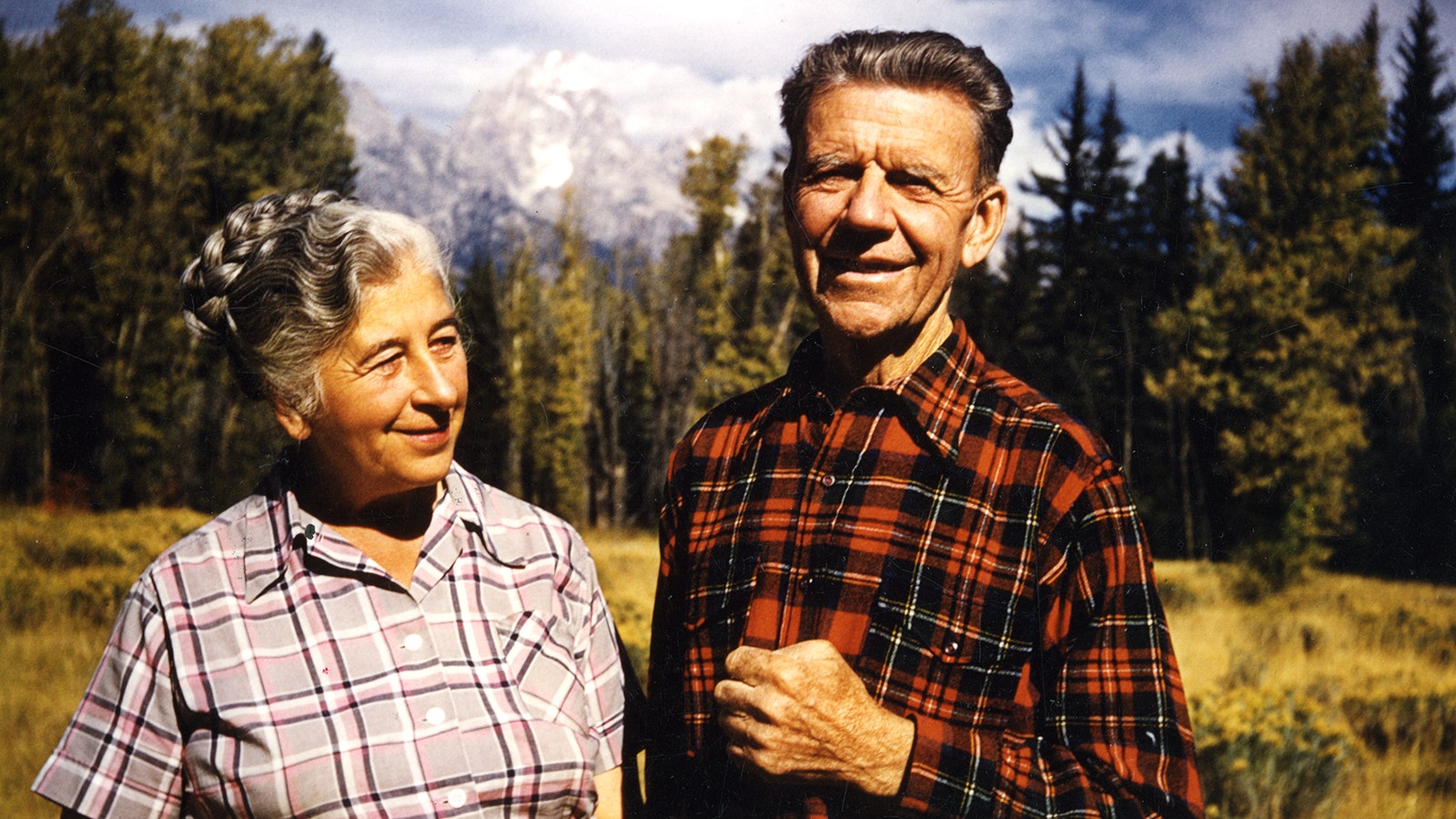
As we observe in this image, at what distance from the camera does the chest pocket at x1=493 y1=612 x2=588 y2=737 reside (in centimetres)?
182

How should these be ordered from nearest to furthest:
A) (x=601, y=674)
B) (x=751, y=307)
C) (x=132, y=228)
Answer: (x=601, y=674) < (x=132, y=228) < (x=751, y=307)

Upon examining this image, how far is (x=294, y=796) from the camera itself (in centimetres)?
159

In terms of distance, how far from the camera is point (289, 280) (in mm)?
1722

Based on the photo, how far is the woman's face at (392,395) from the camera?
176 centimetres

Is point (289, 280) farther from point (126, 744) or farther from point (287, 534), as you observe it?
point (126, 744)

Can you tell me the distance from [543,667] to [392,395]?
65 cm

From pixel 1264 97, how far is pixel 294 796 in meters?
14.1

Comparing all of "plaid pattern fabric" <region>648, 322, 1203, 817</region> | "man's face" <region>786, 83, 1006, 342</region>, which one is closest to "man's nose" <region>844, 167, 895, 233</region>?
"man's face" <region>786, 83, 1006, 342</region>

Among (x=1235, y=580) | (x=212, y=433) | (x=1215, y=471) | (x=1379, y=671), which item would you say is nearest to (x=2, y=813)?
(x=1379, y=671)

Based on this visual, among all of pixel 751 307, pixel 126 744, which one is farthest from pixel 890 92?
pixel 751 307

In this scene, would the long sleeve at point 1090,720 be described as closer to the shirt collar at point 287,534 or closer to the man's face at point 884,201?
the man's face at point 884,201

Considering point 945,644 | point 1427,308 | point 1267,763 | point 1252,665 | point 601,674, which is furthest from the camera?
point 1427,308

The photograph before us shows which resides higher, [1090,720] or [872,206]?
[872,206]

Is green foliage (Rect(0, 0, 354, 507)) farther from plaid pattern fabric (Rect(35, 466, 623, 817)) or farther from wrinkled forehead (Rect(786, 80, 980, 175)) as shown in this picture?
wrinkled forehead (Rect(786, 80, 980, 175))
